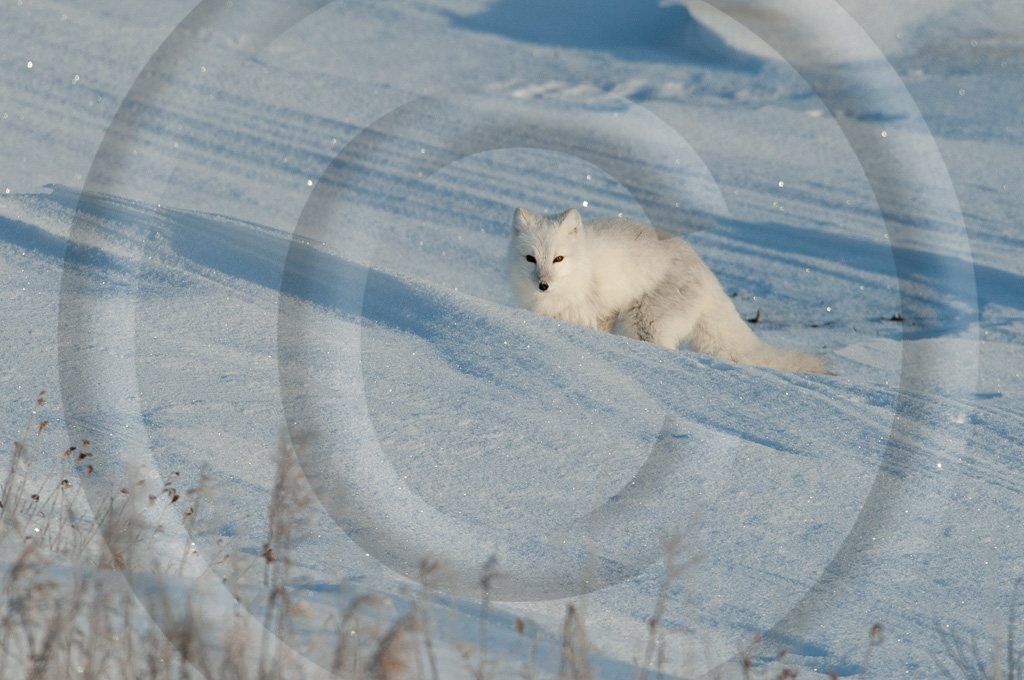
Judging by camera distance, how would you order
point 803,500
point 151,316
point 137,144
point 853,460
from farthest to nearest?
point 137,144 < point 151,316 < point 853,460 < point 803,500

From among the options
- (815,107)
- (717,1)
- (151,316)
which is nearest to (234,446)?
(151,316)

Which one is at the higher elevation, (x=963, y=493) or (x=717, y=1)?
(x=717, y=1)

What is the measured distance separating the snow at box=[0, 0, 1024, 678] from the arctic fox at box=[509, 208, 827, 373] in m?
0.37

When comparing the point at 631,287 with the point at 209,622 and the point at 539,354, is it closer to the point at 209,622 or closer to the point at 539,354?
the point at 539,354

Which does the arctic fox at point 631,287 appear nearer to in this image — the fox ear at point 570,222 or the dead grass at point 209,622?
the fox ear at point 570,222

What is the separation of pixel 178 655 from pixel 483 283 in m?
4.44

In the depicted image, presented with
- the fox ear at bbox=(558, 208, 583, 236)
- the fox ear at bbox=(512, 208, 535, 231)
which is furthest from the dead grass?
the fox ear at bbox=(512, 208, 535, 231)

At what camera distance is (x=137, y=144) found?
8086 mm

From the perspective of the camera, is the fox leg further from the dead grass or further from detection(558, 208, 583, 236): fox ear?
the dead grass

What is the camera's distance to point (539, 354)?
3.71 meters

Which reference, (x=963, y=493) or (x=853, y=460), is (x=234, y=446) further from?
(x=963, y=493)

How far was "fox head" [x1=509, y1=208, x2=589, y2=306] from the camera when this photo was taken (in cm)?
431

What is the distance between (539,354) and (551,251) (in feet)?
2.56

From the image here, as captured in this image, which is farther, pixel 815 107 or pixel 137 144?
pixel 815 107
